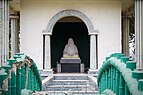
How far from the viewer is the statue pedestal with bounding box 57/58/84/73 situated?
13867 mm

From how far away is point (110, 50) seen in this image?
12875mm

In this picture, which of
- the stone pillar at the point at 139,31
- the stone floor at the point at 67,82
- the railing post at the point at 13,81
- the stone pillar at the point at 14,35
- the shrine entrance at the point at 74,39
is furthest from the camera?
the shrine entrance at the point at 74,39

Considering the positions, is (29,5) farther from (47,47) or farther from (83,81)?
(83,81)

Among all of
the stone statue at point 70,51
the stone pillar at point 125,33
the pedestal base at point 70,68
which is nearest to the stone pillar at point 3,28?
the pedestal base at point 70,68

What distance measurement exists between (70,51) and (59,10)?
241cm

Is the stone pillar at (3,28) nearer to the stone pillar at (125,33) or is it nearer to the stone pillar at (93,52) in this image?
the stone pillar at (93,52)

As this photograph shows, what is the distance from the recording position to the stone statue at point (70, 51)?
1425 centimetres

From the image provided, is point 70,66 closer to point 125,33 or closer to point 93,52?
point 93,52

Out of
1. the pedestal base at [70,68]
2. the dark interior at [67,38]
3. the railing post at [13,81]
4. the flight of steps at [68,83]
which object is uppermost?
the dark interior at [67,38]

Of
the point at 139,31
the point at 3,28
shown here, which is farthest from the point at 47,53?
the point at 139,31

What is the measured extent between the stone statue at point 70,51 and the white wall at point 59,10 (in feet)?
5.80

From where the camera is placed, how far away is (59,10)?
12859 millimetres

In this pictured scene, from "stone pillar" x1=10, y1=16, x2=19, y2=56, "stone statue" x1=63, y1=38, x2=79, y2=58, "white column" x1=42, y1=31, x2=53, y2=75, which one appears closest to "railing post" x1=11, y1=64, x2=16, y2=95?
"white column" x1=42, y1=31, x2=53, y2=75

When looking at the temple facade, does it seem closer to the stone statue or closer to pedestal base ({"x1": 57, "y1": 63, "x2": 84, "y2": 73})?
pedestal base ({"x1": 57, "y1": 63, "x2": 84, "y2": 73})
